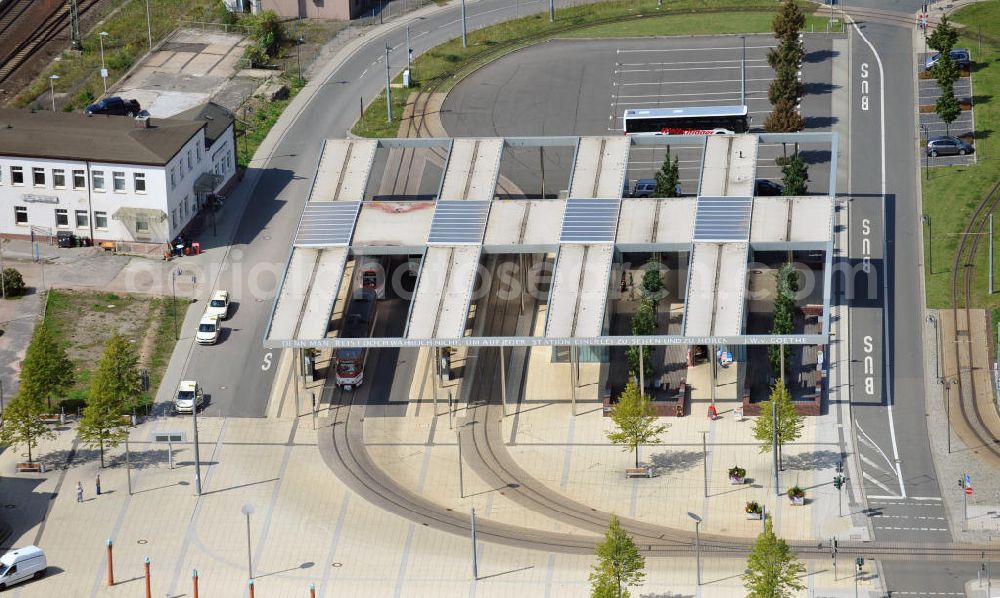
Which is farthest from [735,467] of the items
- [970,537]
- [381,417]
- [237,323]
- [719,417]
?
[237,323]

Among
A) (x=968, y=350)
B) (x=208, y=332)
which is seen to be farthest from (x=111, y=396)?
(x=968, y=350)

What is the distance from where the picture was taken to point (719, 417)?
173 m

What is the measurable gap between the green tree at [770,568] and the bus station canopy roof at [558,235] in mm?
27360

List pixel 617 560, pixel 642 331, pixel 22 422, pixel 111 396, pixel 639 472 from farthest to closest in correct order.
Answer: pixel 642 331 < pixel 111 396 < pixel 22 422 < pixel 639 472 < pixel 617 560

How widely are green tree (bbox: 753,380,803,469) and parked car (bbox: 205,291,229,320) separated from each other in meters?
50.7

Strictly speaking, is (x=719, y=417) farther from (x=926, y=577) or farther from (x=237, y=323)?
(x=237, y=323)

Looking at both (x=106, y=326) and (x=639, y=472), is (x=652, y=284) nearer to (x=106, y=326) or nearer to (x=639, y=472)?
(x=639, y=472)

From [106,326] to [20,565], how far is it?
38.0 m

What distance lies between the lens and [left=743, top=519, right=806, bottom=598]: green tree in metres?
144

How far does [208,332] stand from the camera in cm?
18550

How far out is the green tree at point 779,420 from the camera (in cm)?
16400

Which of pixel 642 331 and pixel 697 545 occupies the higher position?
pixel 642 331

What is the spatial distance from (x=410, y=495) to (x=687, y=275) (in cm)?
3187

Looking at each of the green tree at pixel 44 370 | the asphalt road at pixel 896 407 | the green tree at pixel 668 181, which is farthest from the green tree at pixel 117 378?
the asphalt road at pixel 896 407
